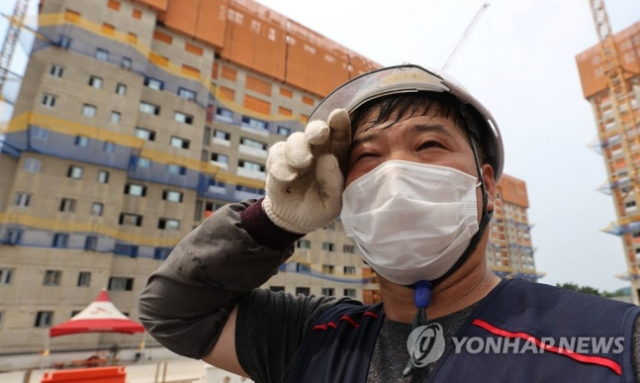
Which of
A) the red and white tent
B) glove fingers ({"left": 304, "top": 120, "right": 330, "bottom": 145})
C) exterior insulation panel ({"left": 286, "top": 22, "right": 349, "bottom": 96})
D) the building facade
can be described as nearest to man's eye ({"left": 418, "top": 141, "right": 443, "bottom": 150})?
glove fingers ({"left": 304, "top": 120, "right": 330, "bottom": 145})

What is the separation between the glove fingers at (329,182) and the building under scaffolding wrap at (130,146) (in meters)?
14.6

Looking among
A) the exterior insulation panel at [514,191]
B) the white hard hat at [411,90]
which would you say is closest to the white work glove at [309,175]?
the white hard hat at [411,90]

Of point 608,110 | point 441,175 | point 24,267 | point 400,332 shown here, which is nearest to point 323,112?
point 441,175

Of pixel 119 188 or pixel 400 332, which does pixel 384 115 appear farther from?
pixel 119 188

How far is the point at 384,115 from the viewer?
1440 mm

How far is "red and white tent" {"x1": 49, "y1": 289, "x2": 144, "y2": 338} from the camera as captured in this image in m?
11.2

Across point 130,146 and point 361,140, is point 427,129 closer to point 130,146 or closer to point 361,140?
point 361,140

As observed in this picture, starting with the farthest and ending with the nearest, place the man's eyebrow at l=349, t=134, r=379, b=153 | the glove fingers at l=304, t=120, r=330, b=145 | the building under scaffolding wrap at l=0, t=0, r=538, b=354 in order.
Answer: the building under scaffolding wrap at l=0, t=0, r=538, b=354, the man's eyebrow at l=349, t=134, r=379, b=153, the glove fingers at l=304, t=120, r=330, b=145

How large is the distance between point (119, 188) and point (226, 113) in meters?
11.2

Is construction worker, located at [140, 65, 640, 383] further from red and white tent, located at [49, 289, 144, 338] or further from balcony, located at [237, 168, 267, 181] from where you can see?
balcony, located at [237, 168, 267, 181]

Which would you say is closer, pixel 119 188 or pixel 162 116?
pixel 119 188

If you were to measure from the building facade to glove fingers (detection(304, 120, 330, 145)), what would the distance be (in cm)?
4794

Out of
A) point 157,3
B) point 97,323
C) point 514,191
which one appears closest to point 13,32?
point 157,3

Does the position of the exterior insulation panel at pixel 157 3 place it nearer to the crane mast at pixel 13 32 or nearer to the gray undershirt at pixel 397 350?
the crane mast at pixel 13 32
